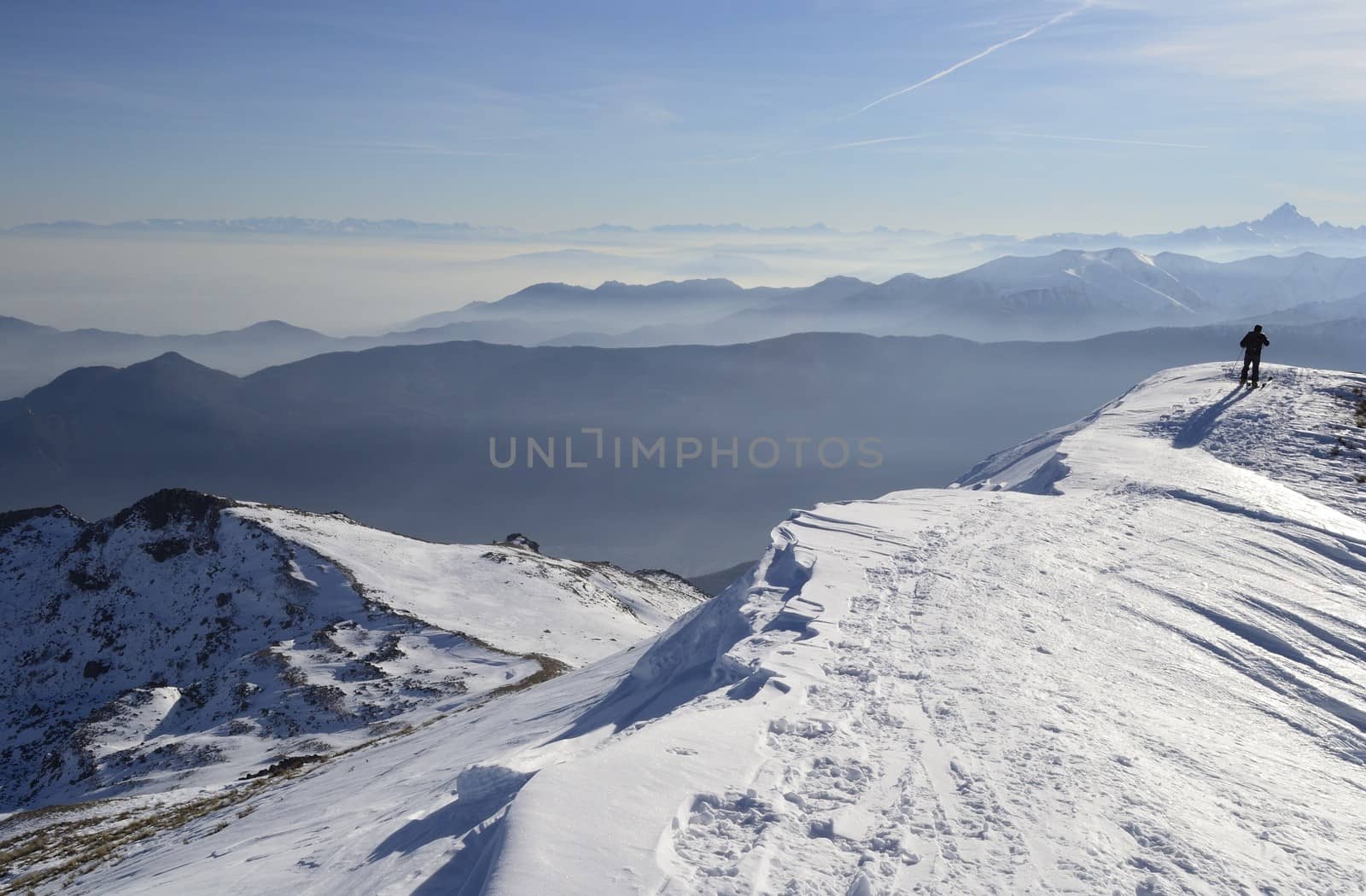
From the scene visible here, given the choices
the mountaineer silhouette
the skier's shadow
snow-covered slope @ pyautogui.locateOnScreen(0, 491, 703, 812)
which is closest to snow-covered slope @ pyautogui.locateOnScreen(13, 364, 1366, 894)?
the skier's shadow

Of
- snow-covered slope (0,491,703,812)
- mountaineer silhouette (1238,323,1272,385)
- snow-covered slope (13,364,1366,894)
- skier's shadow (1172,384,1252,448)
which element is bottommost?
snow-covered slope (0,491,703,812)

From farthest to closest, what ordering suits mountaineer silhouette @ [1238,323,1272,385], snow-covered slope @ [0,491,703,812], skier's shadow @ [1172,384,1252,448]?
snow-covered slope @ [0,491,703,812] → mountaineer silhouette @ [1238,323,1272,385] → skier's shadow @ [1172,384,1252,448]

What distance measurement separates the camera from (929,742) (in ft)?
31.7

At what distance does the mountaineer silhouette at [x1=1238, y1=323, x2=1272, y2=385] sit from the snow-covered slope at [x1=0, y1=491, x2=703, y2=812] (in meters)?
30.6

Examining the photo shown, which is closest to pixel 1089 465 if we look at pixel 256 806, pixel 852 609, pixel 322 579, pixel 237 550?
pixel 852 609

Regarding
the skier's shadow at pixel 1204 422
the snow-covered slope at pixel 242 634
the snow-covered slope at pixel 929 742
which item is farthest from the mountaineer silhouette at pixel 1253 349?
the snow-covered slope at pixel 242 634

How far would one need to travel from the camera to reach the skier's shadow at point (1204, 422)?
98.1 feet

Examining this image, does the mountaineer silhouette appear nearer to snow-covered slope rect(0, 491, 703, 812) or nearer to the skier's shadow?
the skier's shadow

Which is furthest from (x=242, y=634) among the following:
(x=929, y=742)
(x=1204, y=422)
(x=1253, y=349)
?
(x=1253, y=349)

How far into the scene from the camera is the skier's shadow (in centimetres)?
2989

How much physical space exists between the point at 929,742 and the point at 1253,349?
3208 centimetres

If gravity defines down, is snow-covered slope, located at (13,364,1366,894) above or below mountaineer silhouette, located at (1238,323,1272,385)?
below

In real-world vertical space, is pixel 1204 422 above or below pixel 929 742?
above

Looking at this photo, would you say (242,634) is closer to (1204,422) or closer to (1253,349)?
(1204,422)
